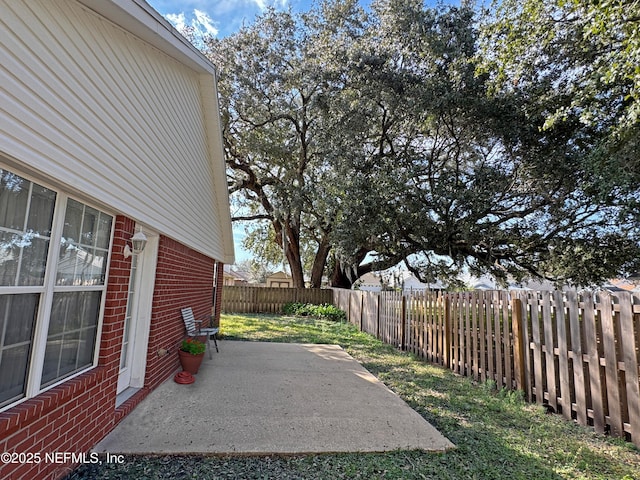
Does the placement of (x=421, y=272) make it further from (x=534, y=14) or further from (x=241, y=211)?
(x=534, y=14)

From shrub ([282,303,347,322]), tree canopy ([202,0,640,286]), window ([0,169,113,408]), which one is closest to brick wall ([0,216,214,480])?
window ([0,169,113,408])

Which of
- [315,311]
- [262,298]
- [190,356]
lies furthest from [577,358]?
[262,298]

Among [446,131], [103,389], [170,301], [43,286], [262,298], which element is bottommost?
[103,389]

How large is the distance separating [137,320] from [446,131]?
9.75 m

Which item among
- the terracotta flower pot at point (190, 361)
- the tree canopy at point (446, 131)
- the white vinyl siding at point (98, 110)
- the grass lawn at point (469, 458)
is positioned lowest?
the grass lawn at point (469, 458)

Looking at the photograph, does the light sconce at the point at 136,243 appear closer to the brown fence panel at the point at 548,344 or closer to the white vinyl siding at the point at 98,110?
the white vinyl siding at the point at 98,110

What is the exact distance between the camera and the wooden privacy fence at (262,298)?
1451 centimetres

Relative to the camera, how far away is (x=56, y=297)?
2.43 metres

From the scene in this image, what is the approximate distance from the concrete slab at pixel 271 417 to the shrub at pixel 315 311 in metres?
7.60

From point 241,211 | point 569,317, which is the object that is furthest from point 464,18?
point 241,211

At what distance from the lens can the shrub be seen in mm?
13156

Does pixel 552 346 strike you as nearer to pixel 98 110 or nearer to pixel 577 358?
pixel 577 358

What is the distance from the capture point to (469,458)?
2.91 metres

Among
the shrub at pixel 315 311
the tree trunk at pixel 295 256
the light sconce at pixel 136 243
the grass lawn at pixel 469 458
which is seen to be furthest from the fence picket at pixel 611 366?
the tree trunk at pixel 295 256
